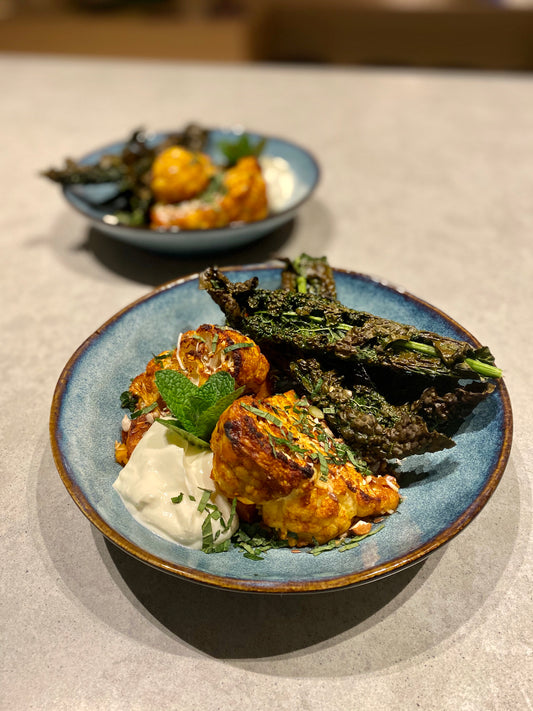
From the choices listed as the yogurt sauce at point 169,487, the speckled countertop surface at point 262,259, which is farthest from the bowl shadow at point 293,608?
the yogurt sauce at point 169,487

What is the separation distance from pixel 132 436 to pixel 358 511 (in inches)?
24.1

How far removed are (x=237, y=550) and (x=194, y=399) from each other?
0.37 metres

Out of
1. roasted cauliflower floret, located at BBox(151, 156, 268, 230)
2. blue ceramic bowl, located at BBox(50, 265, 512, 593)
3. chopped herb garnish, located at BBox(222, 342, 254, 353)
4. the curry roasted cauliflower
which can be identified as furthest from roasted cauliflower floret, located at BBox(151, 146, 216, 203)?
chopped herb garnish, located at BBox(222, 342, 254, 353)

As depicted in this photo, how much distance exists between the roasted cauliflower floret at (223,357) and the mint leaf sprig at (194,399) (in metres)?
0.06

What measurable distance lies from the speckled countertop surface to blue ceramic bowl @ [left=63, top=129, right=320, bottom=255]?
164 mm

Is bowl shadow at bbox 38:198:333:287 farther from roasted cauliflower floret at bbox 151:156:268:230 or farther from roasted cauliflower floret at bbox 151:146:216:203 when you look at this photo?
roasted cauliflower floret at bbox 151:146:216:203

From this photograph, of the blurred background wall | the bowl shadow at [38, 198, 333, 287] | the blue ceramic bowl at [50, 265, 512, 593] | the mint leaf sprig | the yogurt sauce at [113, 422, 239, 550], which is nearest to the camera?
the blue ceramic bowl at [50, 265, 512, 593]

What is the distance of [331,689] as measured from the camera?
128 centimetres

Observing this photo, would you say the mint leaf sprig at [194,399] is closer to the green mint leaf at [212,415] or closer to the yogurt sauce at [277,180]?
the green mint leaf at [212,415]

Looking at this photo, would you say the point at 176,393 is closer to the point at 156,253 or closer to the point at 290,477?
the point at 290,477

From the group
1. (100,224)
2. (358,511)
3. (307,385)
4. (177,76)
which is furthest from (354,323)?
(177,76)

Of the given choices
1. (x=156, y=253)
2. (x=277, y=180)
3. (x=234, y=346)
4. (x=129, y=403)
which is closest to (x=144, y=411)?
(x=129, y=403)

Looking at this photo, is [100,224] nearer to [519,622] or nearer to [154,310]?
[154,310]

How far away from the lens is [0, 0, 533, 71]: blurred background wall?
6117 millimetres
